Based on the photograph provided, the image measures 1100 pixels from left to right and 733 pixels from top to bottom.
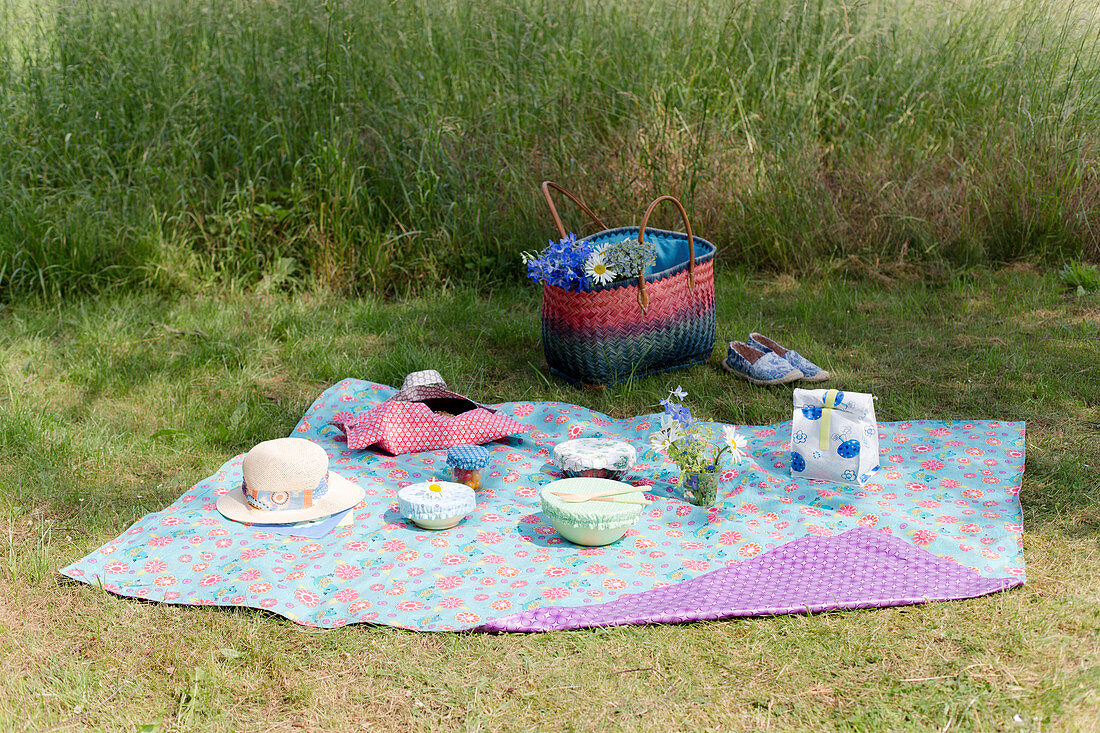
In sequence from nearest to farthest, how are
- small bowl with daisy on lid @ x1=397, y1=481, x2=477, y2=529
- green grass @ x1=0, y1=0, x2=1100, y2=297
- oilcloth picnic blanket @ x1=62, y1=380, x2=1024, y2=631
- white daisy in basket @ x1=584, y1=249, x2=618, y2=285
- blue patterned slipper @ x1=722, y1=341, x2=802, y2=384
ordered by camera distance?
oilcloth picnic blanket @ x1=62, y1=380, x2=1024, y2=631, small bowl with daisy on lid @ x1=397, y1=481, x2=477, y2=529, white daisy in basket @ x1=584, y1=249, x2=618, y2=285, blue patterned slipper @ x1=722, y1=341, x2=802, y2=384, green grass @ x1=0, y1=0, x2=1100, y2=297

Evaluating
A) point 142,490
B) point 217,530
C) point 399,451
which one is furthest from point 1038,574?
point 142,490

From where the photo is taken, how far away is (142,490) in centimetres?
306

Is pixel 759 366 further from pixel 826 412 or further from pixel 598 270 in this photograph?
pixel 826 412

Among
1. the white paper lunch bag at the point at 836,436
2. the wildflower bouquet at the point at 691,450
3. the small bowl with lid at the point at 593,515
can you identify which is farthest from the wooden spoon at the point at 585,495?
the white paper lunch bag at the point at 836,436

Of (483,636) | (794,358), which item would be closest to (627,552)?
(483,636)

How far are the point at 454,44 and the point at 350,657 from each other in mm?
4232

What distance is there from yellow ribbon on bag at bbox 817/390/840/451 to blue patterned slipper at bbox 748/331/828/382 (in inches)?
37.8

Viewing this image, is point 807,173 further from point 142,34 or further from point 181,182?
point 142,34

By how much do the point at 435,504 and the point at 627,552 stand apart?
57cm

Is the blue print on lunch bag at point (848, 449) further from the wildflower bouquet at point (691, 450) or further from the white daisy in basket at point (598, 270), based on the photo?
the white daisy in basket at point (598, 270)

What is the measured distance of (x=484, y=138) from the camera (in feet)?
17.4

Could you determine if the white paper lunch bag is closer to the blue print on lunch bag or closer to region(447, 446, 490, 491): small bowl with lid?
the blue print on lunch bag

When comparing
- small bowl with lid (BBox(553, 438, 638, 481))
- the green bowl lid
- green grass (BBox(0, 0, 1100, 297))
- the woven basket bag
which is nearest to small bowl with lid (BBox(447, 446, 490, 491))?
small bowl with lid (BBox(553, 438, 638, 481))

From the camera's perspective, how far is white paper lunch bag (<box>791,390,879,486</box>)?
2.91 meters
